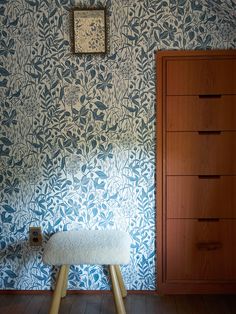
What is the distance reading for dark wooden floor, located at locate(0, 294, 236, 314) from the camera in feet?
6.58

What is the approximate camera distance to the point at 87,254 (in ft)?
5.80

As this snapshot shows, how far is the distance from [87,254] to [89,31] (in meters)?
1.29

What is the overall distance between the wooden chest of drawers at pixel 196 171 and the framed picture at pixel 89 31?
0.36m

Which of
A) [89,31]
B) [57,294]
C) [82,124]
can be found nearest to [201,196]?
[82,124]

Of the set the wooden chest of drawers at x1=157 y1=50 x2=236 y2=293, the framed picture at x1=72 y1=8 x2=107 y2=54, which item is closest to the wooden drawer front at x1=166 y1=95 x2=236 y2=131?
the wooden chest of drawers at x1=157 y1=50 x2=236 y2=293

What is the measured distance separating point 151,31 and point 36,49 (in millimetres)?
709

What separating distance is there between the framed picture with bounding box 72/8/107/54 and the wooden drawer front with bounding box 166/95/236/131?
1.76 ft

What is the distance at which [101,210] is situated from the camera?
2156 millimetres

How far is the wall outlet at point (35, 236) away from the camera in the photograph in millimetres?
2176

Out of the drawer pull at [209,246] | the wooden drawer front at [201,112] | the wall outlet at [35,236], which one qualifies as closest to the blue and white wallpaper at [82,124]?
the wall outlet at [35,236]

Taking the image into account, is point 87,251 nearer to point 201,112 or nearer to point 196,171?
point 196,171

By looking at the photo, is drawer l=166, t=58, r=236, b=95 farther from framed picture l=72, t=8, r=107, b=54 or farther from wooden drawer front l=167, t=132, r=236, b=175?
framed picture l=72, t=8, r=107, b=54

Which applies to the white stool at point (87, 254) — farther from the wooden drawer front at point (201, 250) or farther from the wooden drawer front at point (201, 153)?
the wooden drawer front at point (201, 153)

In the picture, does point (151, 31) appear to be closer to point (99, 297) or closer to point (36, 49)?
point (36, 49)
